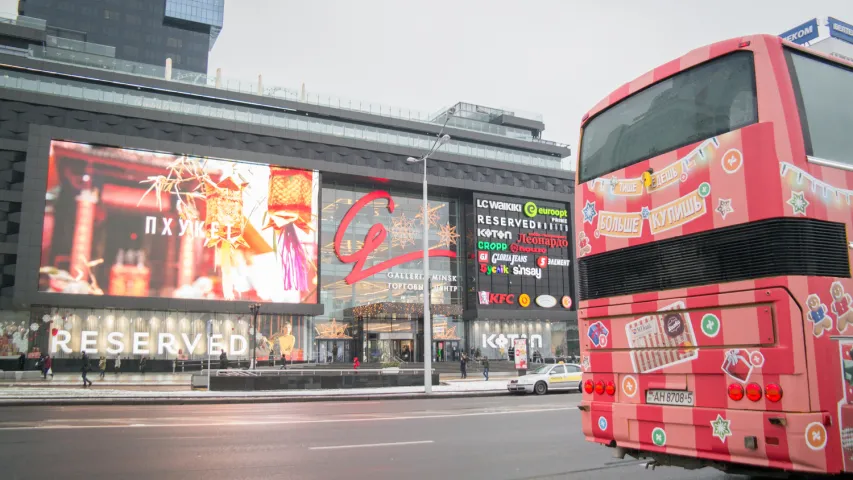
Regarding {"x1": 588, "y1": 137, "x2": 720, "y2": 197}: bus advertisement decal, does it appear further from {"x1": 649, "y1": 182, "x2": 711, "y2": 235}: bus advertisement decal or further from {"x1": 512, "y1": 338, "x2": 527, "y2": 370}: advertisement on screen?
{"x1": 512, "y1": 338, "x2": 527, "y2": 370}: advertisement on screen

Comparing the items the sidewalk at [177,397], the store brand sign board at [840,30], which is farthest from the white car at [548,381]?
the store brand sign board at [840,30]

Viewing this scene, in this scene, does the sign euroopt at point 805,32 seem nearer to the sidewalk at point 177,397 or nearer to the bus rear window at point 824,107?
the bus rear window at point 824,107

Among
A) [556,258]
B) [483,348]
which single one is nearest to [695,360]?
[483,348]

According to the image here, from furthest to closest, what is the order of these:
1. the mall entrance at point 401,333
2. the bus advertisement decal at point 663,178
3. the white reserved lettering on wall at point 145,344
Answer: the mall entrance at point 401,333
the white reserved lettering on wall at point 145,344
the bus advertisement decal at point 663,178

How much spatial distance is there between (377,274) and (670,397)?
5555 cm

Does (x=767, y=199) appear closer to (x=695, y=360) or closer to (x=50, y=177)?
(x=695, y=360)

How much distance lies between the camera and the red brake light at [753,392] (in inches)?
220

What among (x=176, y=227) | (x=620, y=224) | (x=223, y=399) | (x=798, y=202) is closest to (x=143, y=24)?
(x=176, y=227)

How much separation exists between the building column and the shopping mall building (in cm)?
11

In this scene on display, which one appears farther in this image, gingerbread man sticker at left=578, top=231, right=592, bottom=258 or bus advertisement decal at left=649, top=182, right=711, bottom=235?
gingerbread man sticker at left=578, top=231, right=592, bottom=258

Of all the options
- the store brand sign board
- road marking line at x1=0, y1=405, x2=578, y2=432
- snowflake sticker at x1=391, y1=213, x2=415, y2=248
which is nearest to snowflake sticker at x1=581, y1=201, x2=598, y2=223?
the store brand sign board

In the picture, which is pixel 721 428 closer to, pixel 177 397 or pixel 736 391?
pixel 736 391

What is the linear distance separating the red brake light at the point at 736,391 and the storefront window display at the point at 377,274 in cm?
5263

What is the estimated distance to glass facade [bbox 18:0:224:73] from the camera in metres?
113
